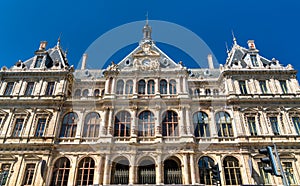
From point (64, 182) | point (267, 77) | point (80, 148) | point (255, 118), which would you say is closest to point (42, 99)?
point (80, 148)

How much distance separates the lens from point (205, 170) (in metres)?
24.9

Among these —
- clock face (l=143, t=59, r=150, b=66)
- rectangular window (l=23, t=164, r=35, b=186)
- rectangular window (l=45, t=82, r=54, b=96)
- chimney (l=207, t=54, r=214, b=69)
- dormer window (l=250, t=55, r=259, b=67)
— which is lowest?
rectangular window (l=23, t=164, r=35, b=186)

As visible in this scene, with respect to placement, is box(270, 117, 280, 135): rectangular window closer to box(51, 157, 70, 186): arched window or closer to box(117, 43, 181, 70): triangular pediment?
box(117, 43, 181, 70): triangular pediment

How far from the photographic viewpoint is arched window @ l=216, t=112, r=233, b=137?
2725 cm

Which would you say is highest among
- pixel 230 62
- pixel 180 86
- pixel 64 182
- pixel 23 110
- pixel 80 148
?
pixel 230 62

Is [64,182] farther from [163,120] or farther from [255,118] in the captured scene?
[255,118]

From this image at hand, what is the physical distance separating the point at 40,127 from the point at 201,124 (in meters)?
17.8

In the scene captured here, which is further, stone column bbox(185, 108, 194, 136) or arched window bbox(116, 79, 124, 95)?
arched window bbox(116, 79, 124, 95)

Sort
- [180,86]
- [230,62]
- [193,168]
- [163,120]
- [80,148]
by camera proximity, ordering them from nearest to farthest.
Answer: [193,168] → [80,148] → [163,120] → [180,86] → [230,62]

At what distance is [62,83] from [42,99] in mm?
3079

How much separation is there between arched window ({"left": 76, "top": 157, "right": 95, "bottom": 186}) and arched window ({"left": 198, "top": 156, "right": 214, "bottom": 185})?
10.7m

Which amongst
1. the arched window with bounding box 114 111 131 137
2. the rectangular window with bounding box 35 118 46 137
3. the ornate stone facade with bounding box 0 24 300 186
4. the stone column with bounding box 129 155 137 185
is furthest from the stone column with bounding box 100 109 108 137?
the rectangular window with bounding box 35 118 46 137

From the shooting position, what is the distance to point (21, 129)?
2744 cm

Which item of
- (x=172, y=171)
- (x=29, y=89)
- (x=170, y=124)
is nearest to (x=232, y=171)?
(x=172, y=171)
